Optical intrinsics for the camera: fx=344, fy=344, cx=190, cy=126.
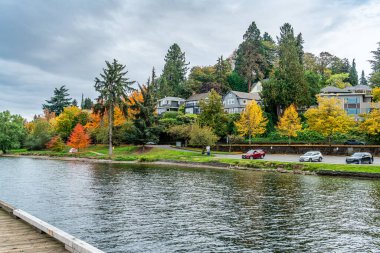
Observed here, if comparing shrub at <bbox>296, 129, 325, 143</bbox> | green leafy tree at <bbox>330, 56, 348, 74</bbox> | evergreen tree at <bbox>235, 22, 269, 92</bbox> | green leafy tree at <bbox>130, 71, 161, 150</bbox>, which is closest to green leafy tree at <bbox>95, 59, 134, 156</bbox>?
green leafy tree at <bbox>130, 71, 161, 150</bbox>

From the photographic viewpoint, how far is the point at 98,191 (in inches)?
1289

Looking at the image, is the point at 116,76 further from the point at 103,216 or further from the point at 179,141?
the point at 103,216

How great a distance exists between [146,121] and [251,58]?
62.6 m

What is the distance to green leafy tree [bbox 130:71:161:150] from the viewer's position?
283ft

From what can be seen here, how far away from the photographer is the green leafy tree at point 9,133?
108 meters

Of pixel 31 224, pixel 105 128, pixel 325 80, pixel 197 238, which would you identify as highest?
pixel 325 80

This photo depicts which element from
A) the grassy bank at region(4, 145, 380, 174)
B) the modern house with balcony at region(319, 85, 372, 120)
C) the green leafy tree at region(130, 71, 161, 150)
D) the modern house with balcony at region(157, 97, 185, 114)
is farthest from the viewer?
the modern house with balcony at region(157, 97, 185, 114)

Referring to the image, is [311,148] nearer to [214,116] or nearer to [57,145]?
[214,116]

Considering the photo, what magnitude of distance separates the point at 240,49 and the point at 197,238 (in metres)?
133

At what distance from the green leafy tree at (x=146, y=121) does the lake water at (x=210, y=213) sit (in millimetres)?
47878

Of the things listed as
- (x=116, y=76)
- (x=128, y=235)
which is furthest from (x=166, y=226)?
(x=116, y=76)

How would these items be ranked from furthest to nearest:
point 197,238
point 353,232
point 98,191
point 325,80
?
point 325,80 → point 98,191 → point 353,232 → point 197,238

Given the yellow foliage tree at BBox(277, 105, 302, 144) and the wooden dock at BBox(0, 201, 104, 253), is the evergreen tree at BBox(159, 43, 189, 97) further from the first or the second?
the wooden dock at BBox(0, 201, 104, 253)

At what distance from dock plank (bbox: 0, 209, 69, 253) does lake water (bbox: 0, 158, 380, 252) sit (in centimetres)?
392
